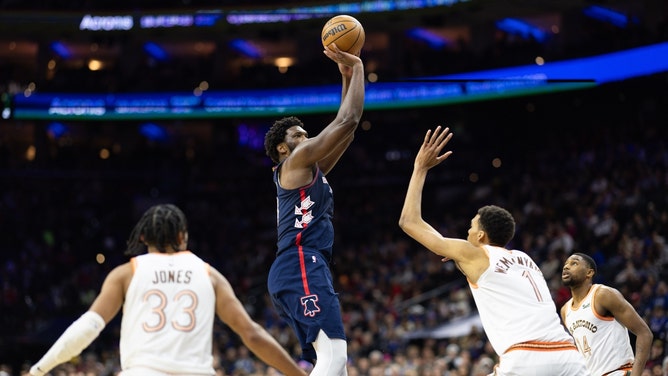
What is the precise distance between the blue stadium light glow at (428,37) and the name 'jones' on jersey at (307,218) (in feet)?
79.3

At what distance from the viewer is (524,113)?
2744cm

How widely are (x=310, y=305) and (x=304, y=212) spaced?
658mm

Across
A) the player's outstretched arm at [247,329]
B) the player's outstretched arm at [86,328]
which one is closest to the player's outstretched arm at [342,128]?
the player's outstretched arm at [247,329]

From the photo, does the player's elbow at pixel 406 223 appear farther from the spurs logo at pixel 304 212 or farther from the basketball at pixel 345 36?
the basketball at pixel 345 36

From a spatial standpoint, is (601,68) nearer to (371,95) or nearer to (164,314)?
(371,95)

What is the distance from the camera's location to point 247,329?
4.86 metres

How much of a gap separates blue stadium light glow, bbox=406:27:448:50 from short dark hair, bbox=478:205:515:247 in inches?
953

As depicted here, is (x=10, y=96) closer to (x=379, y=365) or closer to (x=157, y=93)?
(x=157, y=93)

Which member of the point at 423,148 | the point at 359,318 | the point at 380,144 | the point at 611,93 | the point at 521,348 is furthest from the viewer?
the point at 380,144

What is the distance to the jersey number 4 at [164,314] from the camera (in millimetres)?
4773

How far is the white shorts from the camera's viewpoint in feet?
19.1

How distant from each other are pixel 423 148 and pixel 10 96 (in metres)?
23.6

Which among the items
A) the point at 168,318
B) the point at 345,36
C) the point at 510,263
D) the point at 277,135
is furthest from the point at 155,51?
the point at 168,318

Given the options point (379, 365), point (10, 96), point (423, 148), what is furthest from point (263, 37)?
point (423, 148)
